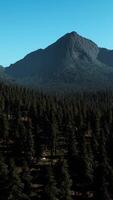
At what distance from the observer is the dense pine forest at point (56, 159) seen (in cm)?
8900

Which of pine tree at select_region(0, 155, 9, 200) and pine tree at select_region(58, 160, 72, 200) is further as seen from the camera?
pine tree at select_region(0, 155, 9, 200)

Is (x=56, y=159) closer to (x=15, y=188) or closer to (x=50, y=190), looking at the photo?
(x=50, y=190)

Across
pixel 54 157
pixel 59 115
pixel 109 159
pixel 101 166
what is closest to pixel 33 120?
pixel 59 115

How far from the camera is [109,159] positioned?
11231 centimetres

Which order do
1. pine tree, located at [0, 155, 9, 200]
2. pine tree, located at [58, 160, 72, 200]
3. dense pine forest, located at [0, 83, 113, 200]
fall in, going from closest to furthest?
pine tree, located at [58, 160, 72, 200] < pine tree, located at [0, 155, 9, 200] < dense pine forest, located at [0, 83, 113, 200]

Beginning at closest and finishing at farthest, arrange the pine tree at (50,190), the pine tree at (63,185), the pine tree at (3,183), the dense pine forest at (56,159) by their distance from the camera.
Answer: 1. the pine tree at (50,190)
2. the pine tree at (63,185)
3. the pine tree at (3,183)
4. the dense pine forest at (56,159)

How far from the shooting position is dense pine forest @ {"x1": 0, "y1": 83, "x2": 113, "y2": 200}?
89.0 m

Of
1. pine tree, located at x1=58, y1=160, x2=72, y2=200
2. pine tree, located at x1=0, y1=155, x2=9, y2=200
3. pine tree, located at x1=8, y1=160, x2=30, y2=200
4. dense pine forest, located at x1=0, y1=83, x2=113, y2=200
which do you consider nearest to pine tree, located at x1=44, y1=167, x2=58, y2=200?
dense pine forest, located at x1=0, y1=83, x2=113, y2=200

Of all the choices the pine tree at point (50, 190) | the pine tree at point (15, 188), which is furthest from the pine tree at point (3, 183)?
the pine tree at point (50, 190)

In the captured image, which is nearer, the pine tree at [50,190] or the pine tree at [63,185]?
the pine tree at [50,190]

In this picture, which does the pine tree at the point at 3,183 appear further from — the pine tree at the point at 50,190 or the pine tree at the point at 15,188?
the pine tree at the point at 50,190

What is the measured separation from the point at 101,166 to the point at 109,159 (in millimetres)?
16018

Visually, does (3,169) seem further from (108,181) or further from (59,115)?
(59,115)

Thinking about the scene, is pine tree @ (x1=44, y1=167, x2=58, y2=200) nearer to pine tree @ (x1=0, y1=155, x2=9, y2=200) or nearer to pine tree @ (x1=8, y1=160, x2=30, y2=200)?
pine tree @ (x1=8, y1=160, x2=30, y2=200)
